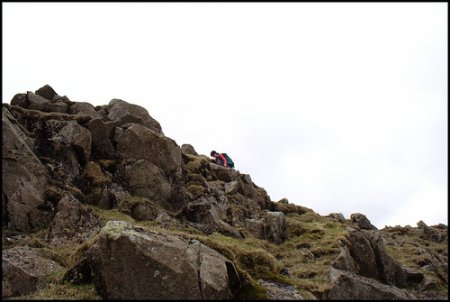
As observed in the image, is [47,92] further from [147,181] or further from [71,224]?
[71,224]

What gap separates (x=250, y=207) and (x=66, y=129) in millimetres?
24652

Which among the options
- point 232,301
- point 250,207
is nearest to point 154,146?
point 250,207

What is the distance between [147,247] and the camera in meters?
20.4

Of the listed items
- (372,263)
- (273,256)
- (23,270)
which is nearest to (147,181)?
(273,256)

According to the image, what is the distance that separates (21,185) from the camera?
104 ft

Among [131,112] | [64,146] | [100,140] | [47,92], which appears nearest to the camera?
[64,146]

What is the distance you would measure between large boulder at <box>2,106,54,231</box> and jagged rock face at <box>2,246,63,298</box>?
20.6 feet

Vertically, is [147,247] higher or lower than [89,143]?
lower

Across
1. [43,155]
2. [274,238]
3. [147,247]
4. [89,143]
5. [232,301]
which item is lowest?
[232,301]

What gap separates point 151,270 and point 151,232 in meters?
4.08

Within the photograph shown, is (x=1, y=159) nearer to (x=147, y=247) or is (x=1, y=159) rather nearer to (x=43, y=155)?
(x=43, y=155)

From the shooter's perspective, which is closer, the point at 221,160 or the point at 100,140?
the point at 100,140

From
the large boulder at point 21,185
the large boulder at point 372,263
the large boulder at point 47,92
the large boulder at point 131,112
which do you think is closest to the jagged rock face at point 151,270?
the large boulder at point 21,185

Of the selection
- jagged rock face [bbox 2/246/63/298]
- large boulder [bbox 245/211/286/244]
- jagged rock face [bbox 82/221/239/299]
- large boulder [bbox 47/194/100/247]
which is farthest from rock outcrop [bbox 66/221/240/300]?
large boulder [bbox 245/211/286/244]
